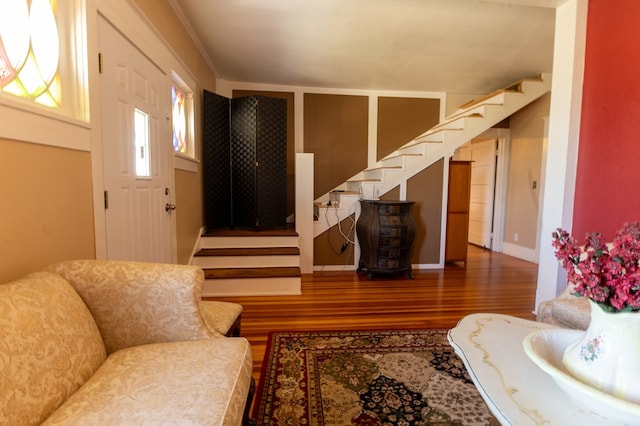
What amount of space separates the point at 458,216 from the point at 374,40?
2578 millimetres

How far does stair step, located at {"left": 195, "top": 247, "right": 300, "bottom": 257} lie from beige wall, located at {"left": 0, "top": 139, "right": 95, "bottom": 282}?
5.64ft

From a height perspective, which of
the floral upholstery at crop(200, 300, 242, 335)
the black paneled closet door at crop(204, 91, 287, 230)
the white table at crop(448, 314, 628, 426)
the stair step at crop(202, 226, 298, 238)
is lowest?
the floral upholstery at crop(200, 300, 242, 335)

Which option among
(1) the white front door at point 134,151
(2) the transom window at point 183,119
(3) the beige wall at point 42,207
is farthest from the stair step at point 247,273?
(3) the beige wall at point 42,207

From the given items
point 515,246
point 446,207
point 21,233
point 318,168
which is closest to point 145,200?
point 21,233

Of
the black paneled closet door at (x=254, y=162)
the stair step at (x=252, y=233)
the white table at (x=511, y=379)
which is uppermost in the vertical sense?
the black paneled closet door at (x=254, y=162)

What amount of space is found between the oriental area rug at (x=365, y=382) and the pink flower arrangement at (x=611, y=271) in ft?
2.74

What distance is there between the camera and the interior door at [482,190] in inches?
214

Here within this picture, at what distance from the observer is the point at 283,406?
1536 mm

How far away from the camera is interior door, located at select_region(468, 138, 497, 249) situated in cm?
543

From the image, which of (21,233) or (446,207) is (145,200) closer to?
(21,233)

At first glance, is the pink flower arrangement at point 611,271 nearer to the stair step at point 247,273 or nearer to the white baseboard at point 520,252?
the stair step at point 247,273

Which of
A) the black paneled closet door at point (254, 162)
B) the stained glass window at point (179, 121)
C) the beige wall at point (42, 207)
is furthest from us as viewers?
the black paneled closet door at point (254, 162)

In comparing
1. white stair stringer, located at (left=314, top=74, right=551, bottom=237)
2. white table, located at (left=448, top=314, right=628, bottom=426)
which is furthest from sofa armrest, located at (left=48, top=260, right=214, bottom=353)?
white stair stringer, located at (left=314, top=74, right=551, bottom=237)

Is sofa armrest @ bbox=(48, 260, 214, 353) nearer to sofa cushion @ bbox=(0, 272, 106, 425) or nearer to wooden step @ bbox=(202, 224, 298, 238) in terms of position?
sofa cushion @ bbox=(0, 272, 106, 425)
